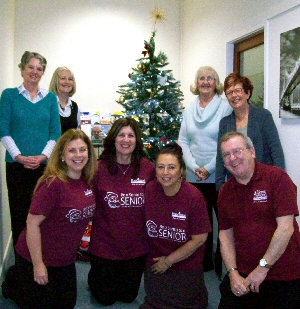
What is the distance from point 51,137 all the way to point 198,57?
8.91 ft

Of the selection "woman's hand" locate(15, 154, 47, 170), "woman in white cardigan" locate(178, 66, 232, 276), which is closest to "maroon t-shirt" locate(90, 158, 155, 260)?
"woman's hand" locate(15, 154, 47, 170)

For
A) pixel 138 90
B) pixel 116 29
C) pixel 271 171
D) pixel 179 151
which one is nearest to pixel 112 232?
pixel 179 151

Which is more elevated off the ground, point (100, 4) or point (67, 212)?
point (100, 4)

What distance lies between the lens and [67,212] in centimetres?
190

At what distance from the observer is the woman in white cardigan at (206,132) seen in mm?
2725

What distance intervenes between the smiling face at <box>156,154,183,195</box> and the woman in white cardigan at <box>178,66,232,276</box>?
0.69m

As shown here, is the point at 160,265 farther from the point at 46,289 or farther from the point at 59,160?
the point at 59,160

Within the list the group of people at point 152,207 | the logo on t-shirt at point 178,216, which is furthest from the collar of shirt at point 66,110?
the logo on t-shirt at point 178,216

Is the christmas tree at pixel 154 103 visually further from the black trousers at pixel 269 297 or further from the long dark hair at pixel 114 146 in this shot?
the black trousers at pixel 269 297

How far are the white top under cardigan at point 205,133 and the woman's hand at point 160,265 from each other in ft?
2.86

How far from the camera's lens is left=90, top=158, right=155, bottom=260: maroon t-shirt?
7.30ft

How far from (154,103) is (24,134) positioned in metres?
1.44

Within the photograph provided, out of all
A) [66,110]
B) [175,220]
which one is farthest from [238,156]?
[66,110]

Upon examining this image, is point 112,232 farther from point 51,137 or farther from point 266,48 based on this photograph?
point 266,48
